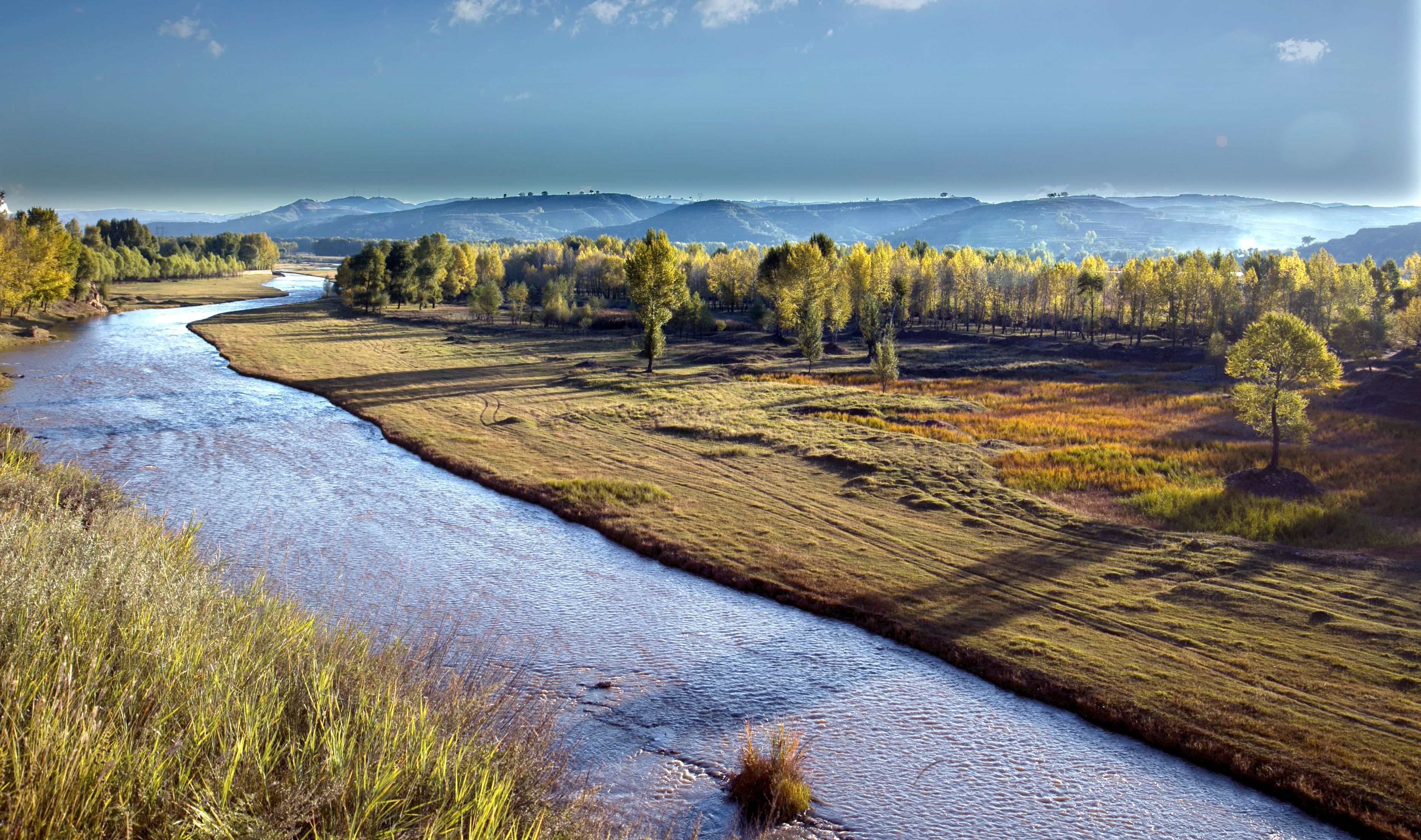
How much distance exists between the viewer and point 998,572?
23.3 m

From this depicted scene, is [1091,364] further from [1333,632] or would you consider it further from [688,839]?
[688,839]

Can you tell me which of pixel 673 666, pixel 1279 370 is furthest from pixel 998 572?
pixel 1279 370

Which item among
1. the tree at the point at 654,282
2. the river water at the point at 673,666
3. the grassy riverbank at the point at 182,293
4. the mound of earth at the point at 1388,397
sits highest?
the grassy riverbank at the point at 182,293

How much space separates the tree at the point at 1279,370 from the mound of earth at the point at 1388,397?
87.5 ft

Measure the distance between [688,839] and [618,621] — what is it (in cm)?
896

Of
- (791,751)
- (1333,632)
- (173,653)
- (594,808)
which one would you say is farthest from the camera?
(1333,632)

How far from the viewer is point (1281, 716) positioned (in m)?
15.4

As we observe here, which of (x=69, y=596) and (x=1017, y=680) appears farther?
(x=1017, y=680)

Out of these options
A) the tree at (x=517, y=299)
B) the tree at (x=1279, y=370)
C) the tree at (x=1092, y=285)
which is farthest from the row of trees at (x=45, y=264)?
the tree at (x=1092, y=285)

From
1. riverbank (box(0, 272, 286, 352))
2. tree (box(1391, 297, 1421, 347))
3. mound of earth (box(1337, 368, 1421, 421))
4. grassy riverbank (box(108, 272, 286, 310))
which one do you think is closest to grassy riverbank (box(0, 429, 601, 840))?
mound of earth (box(1337, 368, 1421, 421))

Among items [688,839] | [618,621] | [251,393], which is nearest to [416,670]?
[688,839]

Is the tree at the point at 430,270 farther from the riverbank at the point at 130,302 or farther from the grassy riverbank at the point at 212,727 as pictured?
the grassy riverbank at the point at 212,727

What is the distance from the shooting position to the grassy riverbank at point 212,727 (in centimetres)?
616

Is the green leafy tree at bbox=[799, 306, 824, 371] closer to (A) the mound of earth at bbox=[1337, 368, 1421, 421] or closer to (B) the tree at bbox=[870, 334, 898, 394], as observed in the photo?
(B) the tree at bbox=[870, 334, 898, 394]
